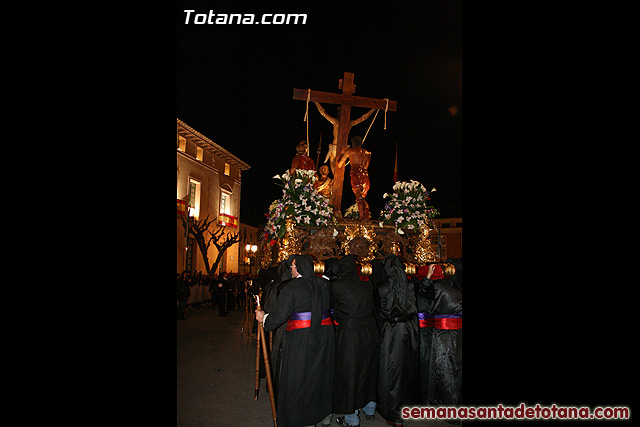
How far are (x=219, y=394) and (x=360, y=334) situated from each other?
2646mm

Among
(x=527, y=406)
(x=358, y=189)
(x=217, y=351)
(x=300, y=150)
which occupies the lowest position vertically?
(x=217, y=351)

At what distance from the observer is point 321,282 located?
504 cm

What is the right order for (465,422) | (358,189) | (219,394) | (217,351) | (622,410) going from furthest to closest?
1. (217,351)
2. (358,189)
3. (219,394)
4. (465,422)
5. (622,410)

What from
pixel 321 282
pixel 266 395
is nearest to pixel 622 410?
pixel 321 282

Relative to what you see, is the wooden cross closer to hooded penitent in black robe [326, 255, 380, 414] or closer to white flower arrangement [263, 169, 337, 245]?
white flower arrangement [263, 169, 337, 245]

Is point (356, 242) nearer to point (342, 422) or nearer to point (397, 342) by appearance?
point (397, 342)

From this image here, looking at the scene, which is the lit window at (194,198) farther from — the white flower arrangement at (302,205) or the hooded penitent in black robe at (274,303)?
the hooded penitent in black robe at (274,303)

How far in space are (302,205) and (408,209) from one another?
1896 mm

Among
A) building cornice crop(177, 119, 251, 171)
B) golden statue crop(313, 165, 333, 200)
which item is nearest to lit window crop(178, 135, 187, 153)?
building cornice crop(177, 119, 251, 171)

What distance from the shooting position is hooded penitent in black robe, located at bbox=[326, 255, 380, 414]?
16.8 feet

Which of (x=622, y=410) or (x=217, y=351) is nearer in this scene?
(x=622, y=410)

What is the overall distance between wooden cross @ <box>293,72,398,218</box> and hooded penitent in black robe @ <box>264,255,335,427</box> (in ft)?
10.2

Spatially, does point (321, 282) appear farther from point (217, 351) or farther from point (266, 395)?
point (217, 351)

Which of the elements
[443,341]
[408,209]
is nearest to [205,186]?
[408,209]
